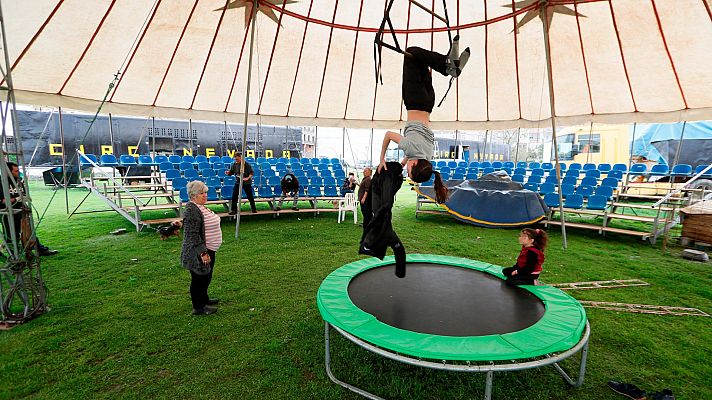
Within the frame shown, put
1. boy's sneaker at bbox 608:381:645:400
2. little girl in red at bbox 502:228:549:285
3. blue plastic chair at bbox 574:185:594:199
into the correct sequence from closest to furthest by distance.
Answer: boy's sneaker at bbox 608:381:645:400
little girl in red at bbox 502:228:549:285
blue plastic chair at bbox 574:185:594:199

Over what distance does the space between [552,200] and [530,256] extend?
17.6ft

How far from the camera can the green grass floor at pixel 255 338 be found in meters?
2.17

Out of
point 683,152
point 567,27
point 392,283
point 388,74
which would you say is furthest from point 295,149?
point 683,152

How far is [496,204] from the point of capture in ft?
23.6

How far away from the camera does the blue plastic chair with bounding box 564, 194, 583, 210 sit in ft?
23.7

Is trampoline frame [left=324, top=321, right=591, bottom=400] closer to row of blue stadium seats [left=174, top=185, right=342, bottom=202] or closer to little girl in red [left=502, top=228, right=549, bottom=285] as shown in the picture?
little girl in red [left=502, top=228, right=549, bottom=285]

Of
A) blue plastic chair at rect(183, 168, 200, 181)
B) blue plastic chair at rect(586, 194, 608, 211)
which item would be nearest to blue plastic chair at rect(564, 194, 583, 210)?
blue plastic chair at rect(586, 194, 608, 211)

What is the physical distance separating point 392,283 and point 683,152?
15.6 m

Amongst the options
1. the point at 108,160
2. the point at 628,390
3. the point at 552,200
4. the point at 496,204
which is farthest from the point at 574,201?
the point at 108,160

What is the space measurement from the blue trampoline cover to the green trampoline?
4.05m

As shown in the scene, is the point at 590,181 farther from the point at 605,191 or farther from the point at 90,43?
the point at 90,43

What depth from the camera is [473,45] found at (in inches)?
292

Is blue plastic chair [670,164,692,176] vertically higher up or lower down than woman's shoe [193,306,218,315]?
higher up

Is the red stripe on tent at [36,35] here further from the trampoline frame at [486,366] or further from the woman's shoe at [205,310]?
the trampoline frame at [486,366]
